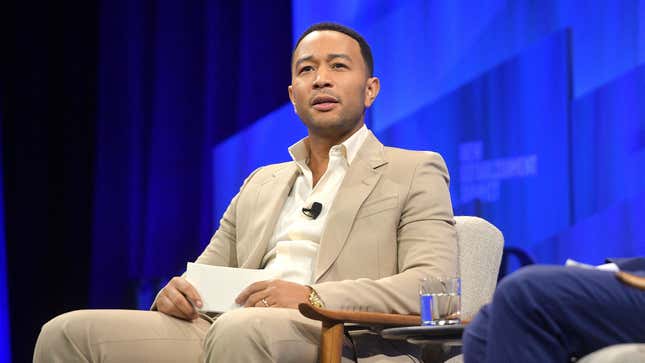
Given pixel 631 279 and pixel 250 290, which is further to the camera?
pixel 250 290

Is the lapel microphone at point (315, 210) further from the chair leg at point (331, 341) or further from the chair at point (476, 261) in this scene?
the chair leg at point (331, 341)

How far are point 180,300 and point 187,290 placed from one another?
37mm

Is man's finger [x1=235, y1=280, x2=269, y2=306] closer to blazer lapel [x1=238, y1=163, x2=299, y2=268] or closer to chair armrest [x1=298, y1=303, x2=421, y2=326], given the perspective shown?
chair armrest [x1=298, y1=303, x2=421, y2=326]

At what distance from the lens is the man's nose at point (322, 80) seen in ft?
8.52

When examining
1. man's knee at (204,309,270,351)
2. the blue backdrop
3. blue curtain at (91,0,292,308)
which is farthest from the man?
blue curtain at (91,0,292,308)

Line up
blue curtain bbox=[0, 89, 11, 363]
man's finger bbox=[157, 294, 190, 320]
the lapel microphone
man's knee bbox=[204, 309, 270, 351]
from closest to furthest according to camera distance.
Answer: man's knee bbox=[204, 309, 270, 351] < man's finger bbox=[157, 294, 190, 320] < the lapel microphone < blue curtain bbox=[0, 89, 11, 363]

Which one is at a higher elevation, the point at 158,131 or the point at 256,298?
the point at 158,131

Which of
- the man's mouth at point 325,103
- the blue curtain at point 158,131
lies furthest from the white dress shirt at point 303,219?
the blue curtain at point 158,131

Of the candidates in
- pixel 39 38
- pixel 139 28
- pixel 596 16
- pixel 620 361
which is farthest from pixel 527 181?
pixel 39 38

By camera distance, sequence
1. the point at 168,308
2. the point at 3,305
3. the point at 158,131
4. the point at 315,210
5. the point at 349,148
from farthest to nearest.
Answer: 1. the point at 158,131
2. the point at 3,305
3. the point at 349,148
4. the point at 315,210
5. the point at 168,308

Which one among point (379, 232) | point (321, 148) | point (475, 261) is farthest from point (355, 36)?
point (475, 261)

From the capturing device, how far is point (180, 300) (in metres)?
2.30

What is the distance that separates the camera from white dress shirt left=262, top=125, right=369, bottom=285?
2.41 meters

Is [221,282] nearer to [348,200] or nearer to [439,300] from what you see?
[348,200]
